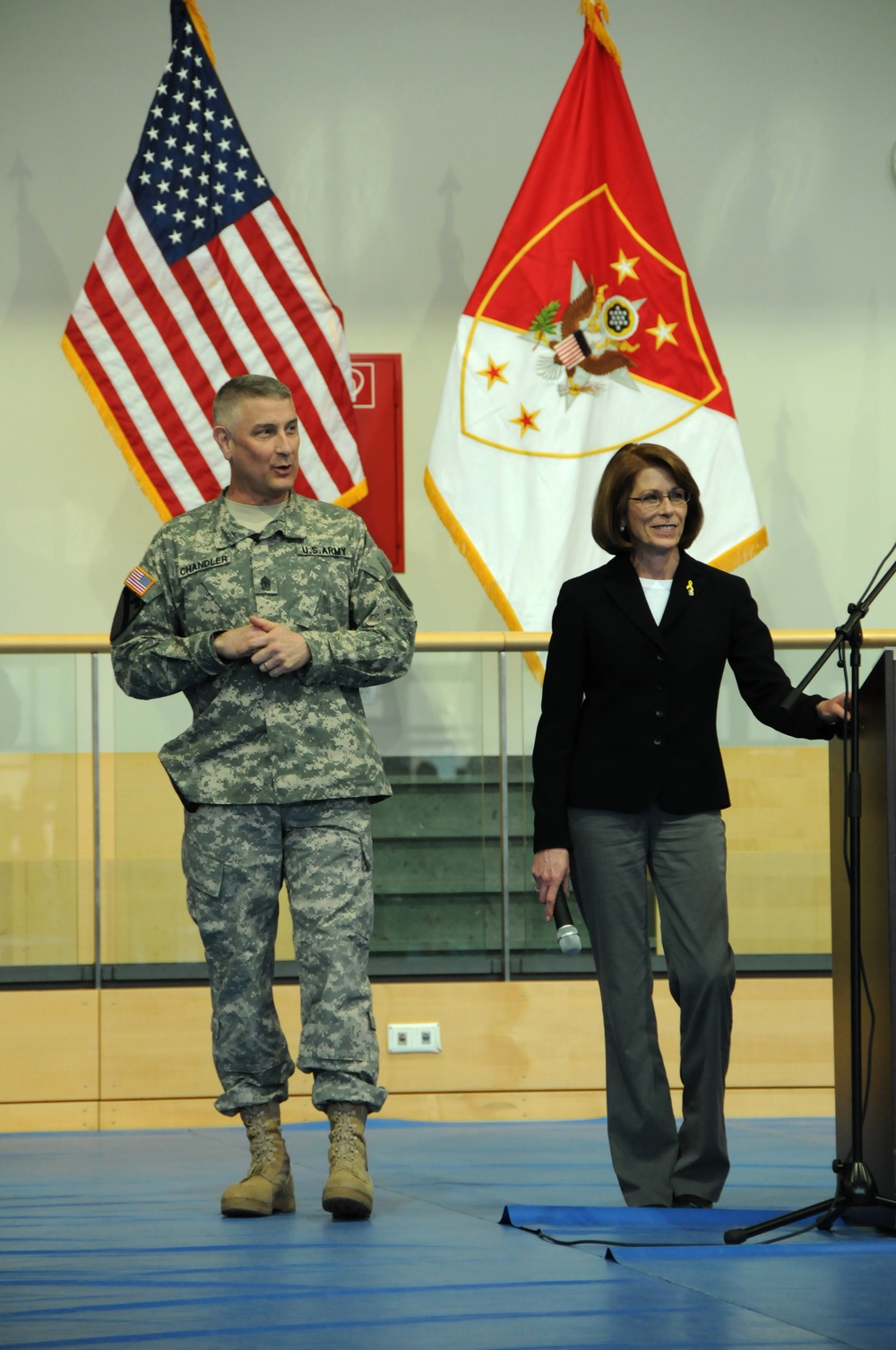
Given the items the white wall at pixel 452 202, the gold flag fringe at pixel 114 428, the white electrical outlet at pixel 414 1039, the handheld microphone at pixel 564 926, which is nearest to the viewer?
the handheld microphone at pixel 564 926

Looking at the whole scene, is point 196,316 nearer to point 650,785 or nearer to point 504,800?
point 504,800

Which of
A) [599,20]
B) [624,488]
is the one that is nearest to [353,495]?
[599,20]

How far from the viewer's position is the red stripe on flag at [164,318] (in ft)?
18.4

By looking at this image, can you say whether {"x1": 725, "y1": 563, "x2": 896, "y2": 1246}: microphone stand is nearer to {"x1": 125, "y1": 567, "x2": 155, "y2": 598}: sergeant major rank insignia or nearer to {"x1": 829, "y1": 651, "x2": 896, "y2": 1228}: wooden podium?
{"x1": 829, "y1": 651, "x2": 896, "y2": 1228}: wooden podium

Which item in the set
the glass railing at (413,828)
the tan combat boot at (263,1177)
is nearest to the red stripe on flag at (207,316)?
the glass railing at (413,828)

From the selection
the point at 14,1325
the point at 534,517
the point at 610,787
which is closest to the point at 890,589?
the point at 534,517

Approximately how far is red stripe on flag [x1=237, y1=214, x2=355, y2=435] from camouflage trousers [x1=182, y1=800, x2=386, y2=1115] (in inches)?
113

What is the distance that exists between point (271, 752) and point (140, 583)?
434 millimetres

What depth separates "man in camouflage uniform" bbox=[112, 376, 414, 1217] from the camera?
2939 mm

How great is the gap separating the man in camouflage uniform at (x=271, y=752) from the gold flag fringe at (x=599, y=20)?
3.10m

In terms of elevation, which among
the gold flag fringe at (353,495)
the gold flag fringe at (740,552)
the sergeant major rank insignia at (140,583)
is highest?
the gold flag fringe at (353,495)

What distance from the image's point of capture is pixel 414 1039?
453 centimetres

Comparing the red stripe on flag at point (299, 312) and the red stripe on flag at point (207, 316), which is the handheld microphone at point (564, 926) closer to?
the red stripe on flag at point (299, 312)

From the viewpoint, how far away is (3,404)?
21.4ft
